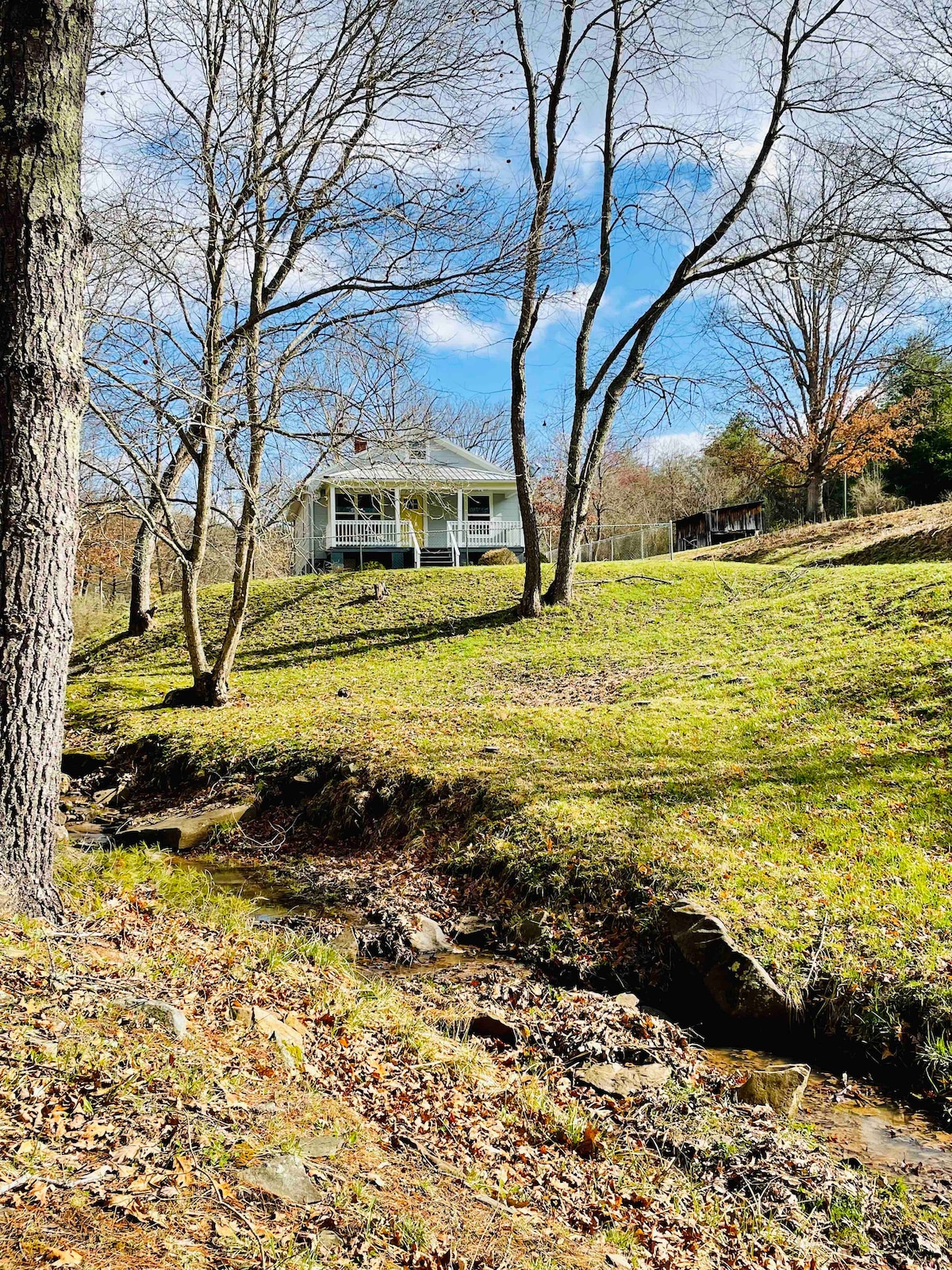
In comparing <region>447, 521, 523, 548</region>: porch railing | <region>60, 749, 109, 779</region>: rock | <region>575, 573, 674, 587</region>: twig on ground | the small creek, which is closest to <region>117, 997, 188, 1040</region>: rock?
the small creek

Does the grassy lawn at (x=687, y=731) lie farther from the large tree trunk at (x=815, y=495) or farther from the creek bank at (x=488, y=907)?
the large tree trunk at (x=815, y=495)

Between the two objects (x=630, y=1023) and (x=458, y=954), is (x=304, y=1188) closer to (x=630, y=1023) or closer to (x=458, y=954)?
(x=630, y=1023)

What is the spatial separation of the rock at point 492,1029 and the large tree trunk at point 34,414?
7.69 feet

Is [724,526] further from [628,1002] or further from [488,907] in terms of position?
[628,1002]

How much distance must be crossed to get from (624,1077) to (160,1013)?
2.46m

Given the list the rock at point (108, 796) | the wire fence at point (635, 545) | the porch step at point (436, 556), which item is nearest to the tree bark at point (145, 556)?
the rock at point (108, 796)

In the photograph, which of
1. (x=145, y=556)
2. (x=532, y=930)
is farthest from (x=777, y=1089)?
(x=145, y=556)

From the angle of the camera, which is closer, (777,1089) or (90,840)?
(777,1089)

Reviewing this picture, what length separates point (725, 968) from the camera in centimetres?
507

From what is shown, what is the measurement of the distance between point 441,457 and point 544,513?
11.9 meters

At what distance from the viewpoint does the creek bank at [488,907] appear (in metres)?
4.74

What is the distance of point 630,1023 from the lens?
16.0 ft

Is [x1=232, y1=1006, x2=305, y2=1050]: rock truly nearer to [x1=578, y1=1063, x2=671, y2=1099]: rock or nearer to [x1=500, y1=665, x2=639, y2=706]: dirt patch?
[x1=578, y1=1063, x2=671, y2=1099]: rock

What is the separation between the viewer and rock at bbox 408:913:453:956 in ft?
19.4
